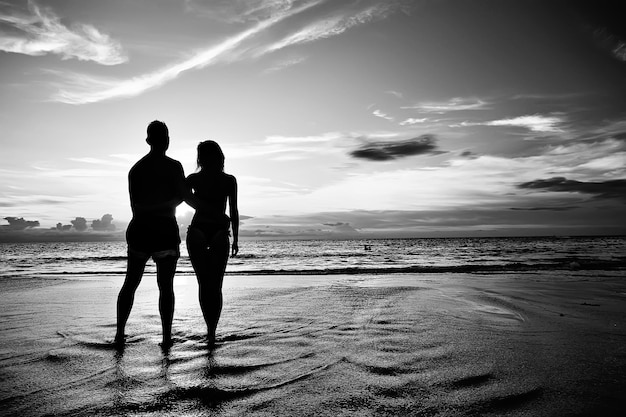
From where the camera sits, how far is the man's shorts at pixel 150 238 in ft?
12.4

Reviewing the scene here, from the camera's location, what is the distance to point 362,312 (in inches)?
232

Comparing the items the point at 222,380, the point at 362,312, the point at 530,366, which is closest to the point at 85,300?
the point at 362,312

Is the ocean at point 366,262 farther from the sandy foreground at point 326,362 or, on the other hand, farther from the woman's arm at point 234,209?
the woman's arm at point 234,209

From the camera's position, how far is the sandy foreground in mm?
2387

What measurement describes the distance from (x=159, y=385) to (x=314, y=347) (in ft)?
5.23

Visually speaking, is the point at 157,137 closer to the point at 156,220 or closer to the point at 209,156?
the point at 209,156

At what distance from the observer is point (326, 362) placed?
3.29 meters

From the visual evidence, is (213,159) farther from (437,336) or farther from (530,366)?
(530,366)

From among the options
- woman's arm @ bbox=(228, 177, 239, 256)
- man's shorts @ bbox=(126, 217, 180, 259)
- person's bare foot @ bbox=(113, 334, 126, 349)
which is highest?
woman's arm @ bbox=(228, 177, 239, 256)

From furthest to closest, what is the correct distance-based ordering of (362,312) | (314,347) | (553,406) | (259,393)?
(362,312) < (314,347) < (259,393) < (553,406)

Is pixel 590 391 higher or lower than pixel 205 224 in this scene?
lower

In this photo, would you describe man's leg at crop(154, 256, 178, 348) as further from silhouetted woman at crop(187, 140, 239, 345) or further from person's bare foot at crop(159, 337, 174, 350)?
silhouetted woman at crop(187, 140, 239, 345)

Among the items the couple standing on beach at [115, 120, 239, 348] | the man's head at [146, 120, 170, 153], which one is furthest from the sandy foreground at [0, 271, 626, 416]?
the man's head at [146, 120, 170, 153]

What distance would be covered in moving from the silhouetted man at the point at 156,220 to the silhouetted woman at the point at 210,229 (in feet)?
0.66
